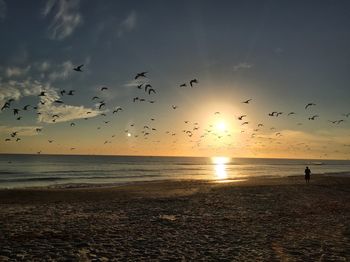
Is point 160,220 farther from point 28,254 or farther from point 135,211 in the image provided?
point 28,254

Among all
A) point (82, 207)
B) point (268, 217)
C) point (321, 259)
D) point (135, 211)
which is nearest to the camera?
point (321, 259)

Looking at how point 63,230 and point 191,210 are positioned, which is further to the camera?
point 191,210

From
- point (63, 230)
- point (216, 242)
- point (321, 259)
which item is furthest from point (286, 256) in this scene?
point (63, 230)

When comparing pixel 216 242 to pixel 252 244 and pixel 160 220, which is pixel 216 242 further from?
pixel 160 220

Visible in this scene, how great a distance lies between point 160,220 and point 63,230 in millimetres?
5220

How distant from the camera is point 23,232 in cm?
1700

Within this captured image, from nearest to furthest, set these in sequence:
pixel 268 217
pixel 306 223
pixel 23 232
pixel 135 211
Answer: pixel 23 232, pixel 306 223, pixel 268 217, pixel 135 211

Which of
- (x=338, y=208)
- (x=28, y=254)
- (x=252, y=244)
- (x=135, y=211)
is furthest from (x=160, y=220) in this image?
(x=338, y=208)

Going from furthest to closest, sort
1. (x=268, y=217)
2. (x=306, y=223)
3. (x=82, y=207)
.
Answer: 1. (x=82, y=207)
2. (x=268, y=217)
3. (x=306, y=223)

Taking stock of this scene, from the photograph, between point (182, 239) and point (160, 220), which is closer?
point (182, 239)

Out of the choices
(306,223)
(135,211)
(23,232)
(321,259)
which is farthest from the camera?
(135,211)

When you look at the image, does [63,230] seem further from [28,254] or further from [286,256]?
[286,256]

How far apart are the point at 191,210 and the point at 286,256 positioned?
11.4 m

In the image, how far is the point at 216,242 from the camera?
1533 centimetres
